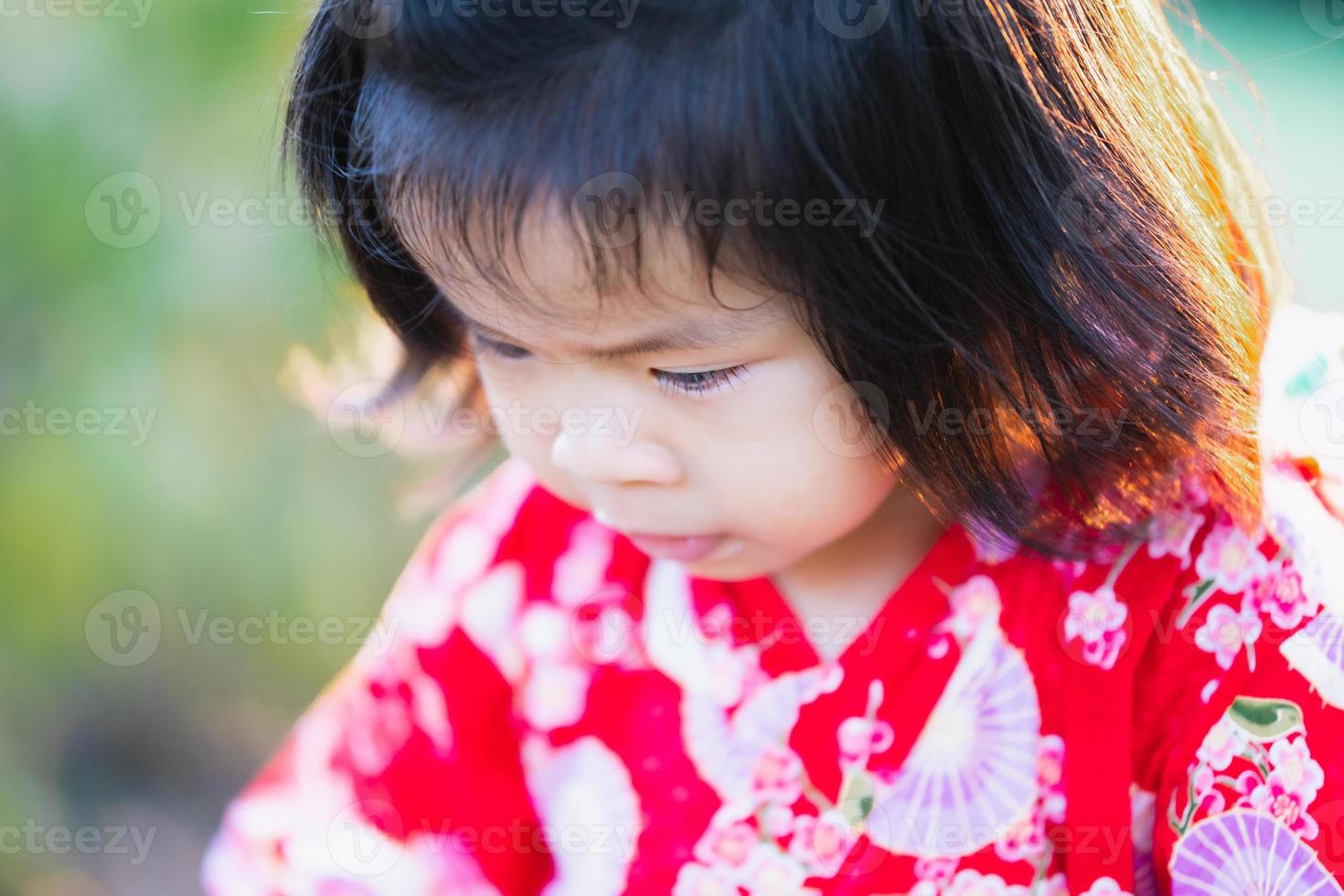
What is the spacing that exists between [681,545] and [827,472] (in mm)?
120

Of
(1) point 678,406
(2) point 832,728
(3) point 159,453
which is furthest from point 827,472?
(3) point 159,453

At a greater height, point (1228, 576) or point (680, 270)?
point (680, 270)

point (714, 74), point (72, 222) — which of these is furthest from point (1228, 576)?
point (72, 222)

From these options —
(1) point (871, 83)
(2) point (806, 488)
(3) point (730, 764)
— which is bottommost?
(3) point (730, 764)

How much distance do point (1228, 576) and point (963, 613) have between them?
0.18m

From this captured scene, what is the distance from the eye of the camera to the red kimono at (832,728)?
2.77 ft

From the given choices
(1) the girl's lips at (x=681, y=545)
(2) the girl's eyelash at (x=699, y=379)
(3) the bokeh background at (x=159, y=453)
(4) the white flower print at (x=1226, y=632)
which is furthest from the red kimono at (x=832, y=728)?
(3) the bokeh background at (x=159, y=453)

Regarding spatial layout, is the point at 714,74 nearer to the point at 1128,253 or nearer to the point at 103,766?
the point at 1128,253

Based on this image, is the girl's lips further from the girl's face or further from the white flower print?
the white flower print

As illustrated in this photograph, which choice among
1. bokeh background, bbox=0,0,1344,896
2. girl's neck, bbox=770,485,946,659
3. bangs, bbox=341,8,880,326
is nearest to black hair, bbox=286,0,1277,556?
bangs, bbox=341,8,880,326

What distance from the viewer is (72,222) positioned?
150cm

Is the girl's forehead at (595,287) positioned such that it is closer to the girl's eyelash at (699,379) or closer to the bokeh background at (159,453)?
the girl's eyelash at (699,379)

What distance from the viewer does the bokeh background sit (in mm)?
1491

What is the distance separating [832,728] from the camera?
3.18ft
